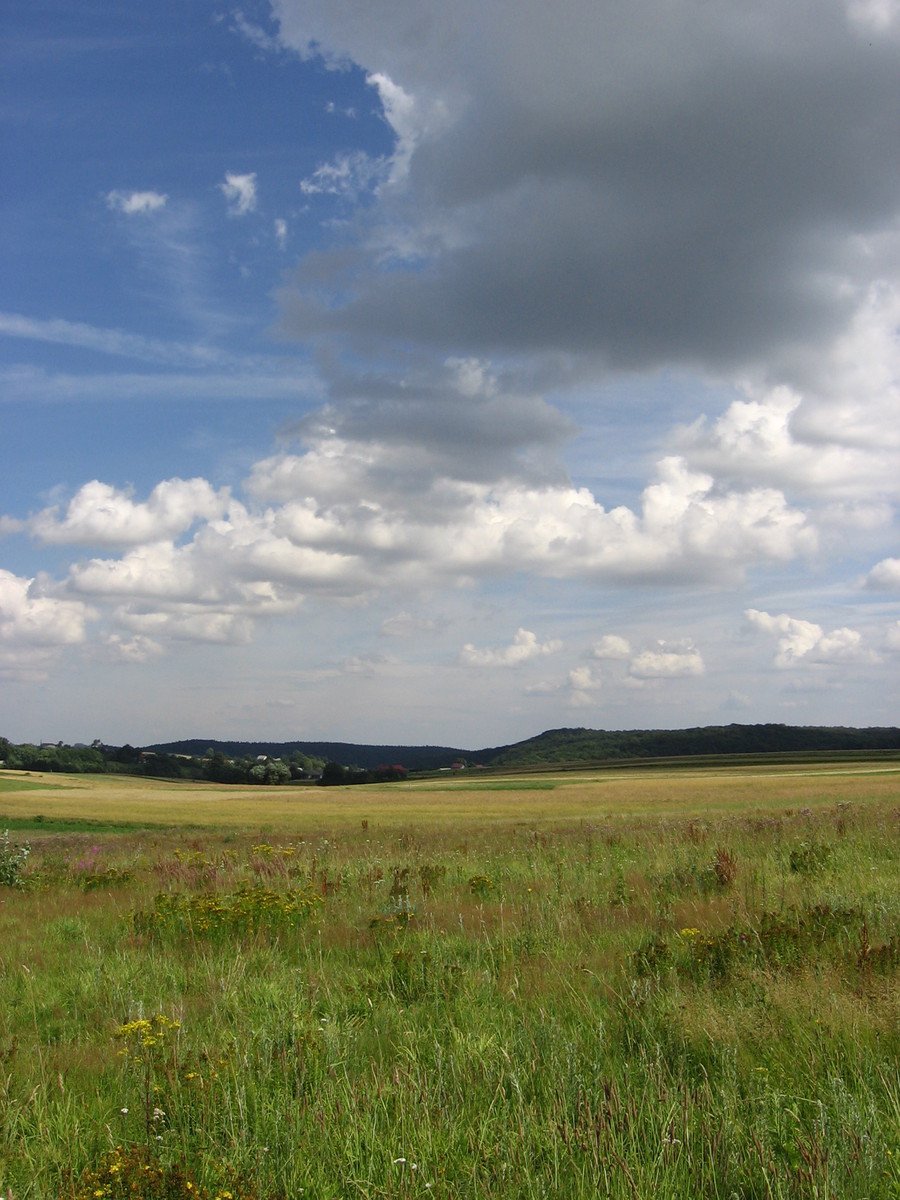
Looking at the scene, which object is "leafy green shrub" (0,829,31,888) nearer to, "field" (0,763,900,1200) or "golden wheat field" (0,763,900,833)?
"field" (0,763,900,1200)

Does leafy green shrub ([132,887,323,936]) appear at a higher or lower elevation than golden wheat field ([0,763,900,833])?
higher

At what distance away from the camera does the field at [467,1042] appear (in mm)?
3973

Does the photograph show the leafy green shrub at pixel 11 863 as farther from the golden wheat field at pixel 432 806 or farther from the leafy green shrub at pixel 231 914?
the golden wheat field at pixel 432 806

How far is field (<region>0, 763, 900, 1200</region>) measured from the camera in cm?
397

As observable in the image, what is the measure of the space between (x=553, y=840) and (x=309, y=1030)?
15.1 m

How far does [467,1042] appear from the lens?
543cm

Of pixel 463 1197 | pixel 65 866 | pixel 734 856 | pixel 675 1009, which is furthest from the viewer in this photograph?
pixel 65 866

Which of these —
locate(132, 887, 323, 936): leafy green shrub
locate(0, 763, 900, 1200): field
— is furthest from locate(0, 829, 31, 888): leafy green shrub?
locate(132, 887, 323, 936): leafy green shrub

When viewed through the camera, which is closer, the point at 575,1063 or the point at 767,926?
the point at 575,1063

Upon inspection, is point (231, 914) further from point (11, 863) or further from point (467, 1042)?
point (11, 863)

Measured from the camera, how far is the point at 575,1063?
484cm

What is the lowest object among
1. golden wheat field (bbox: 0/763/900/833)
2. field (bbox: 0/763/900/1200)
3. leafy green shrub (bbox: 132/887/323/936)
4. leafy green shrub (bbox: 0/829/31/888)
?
golden wheat field (bbox: 0/763/900/833)

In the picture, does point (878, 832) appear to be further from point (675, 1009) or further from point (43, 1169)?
point (43, 1169)

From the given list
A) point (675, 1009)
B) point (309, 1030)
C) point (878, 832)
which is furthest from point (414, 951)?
point (878, 832)
